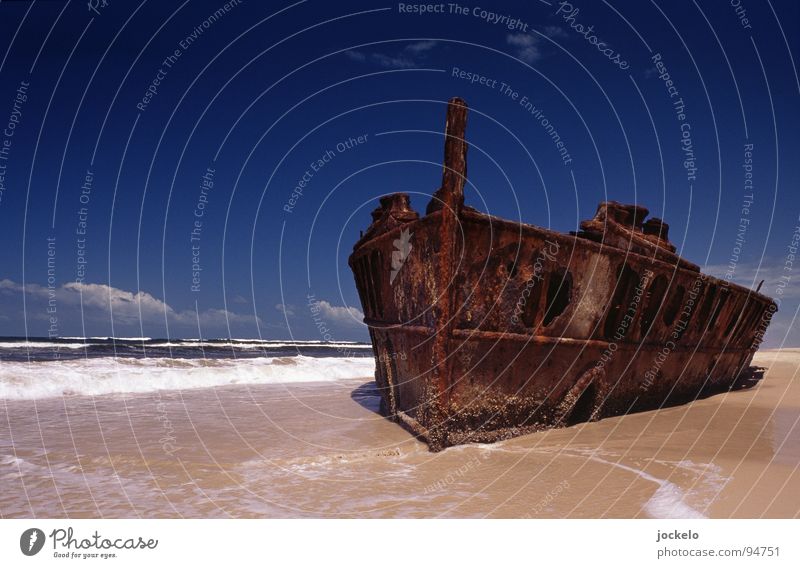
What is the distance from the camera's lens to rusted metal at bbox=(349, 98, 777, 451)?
16.9ft

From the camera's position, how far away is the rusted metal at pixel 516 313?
16.9 feet

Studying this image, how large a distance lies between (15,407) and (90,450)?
16.6 feet

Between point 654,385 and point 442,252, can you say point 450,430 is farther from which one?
point 654,385

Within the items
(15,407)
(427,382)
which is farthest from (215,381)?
(427,382)

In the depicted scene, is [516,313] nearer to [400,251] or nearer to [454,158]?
[400,251]

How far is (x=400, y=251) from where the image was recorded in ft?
20.3

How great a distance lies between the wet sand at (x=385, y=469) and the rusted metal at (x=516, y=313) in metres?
0.35

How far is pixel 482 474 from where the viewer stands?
4.27 m
